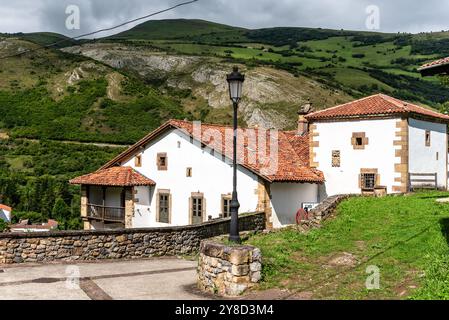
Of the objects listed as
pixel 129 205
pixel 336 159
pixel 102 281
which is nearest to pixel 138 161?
pixel 129 205

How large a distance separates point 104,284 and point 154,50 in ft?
475

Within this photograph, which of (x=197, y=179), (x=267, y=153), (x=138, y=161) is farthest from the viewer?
(x=138, y=161)

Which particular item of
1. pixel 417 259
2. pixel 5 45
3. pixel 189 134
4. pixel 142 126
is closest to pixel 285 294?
pixel 417 259

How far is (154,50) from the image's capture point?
150625mm

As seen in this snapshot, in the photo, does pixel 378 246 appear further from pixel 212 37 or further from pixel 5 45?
pixel 212 37

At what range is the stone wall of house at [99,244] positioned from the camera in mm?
13536

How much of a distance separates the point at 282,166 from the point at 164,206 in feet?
22.2

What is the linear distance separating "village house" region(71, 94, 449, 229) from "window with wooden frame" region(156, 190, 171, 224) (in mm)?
52

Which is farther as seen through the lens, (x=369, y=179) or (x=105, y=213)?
(x=105, y=213)

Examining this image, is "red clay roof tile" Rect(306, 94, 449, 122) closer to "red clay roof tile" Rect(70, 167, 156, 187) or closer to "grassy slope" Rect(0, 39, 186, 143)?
"red clay roof tile" Rect(70, 167, 156, 187)

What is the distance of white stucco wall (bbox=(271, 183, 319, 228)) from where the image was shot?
2297cm

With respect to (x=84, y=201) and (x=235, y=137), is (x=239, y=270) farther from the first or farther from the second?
(x=84, y=201)

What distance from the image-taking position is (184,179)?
2603 centimetres

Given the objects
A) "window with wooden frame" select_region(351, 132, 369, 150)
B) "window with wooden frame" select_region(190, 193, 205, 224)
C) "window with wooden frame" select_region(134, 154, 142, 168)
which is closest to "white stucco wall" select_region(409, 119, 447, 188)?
"window with wooden frame" select_region(351, 132, 369, 150)
